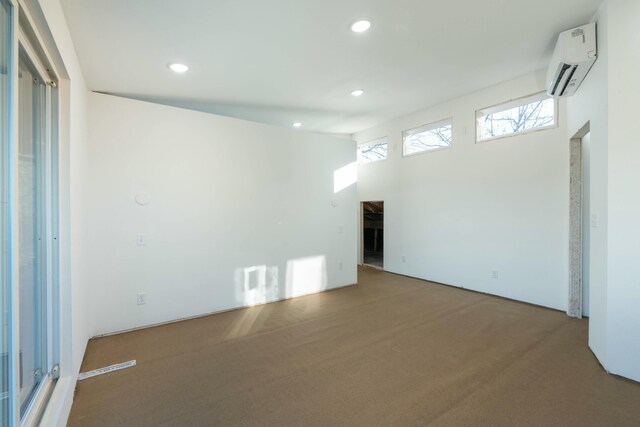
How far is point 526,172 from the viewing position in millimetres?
3777

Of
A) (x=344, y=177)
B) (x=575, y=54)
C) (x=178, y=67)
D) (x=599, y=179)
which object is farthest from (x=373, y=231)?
(x=178, y=67)

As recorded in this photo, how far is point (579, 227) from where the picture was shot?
329cm

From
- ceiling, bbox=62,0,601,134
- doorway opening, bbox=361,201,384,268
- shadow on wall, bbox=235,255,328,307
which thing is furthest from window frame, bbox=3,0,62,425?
doorway opening, bbox=361,201,384,268

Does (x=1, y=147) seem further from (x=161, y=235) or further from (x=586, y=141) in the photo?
(x=586, y=141)

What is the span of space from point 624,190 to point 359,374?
238 centimetres

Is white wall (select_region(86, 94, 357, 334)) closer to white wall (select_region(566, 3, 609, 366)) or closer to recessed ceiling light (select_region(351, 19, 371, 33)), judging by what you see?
recessed ceiling light (select_region(351, 19, 371, 33))

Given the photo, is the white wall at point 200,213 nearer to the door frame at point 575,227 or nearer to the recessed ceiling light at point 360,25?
the recessed ceiling light at point 360,25

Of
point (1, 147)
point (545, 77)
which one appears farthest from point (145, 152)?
point (545, 77)

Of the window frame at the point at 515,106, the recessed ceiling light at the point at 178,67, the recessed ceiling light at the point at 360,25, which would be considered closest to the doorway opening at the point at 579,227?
the window frame at the point at 515,106

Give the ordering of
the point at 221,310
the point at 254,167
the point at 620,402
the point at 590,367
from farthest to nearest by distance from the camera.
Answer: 1. the point at 254,167
2. the point at 221,310
3. the point at 590,367
4. the point at 620,402

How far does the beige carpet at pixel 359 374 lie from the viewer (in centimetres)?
180

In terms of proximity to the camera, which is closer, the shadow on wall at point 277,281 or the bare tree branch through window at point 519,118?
the bare tree branch through window at point 519,118

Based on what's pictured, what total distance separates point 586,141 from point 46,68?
5.00 m

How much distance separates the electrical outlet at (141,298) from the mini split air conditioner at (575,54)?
464cm
